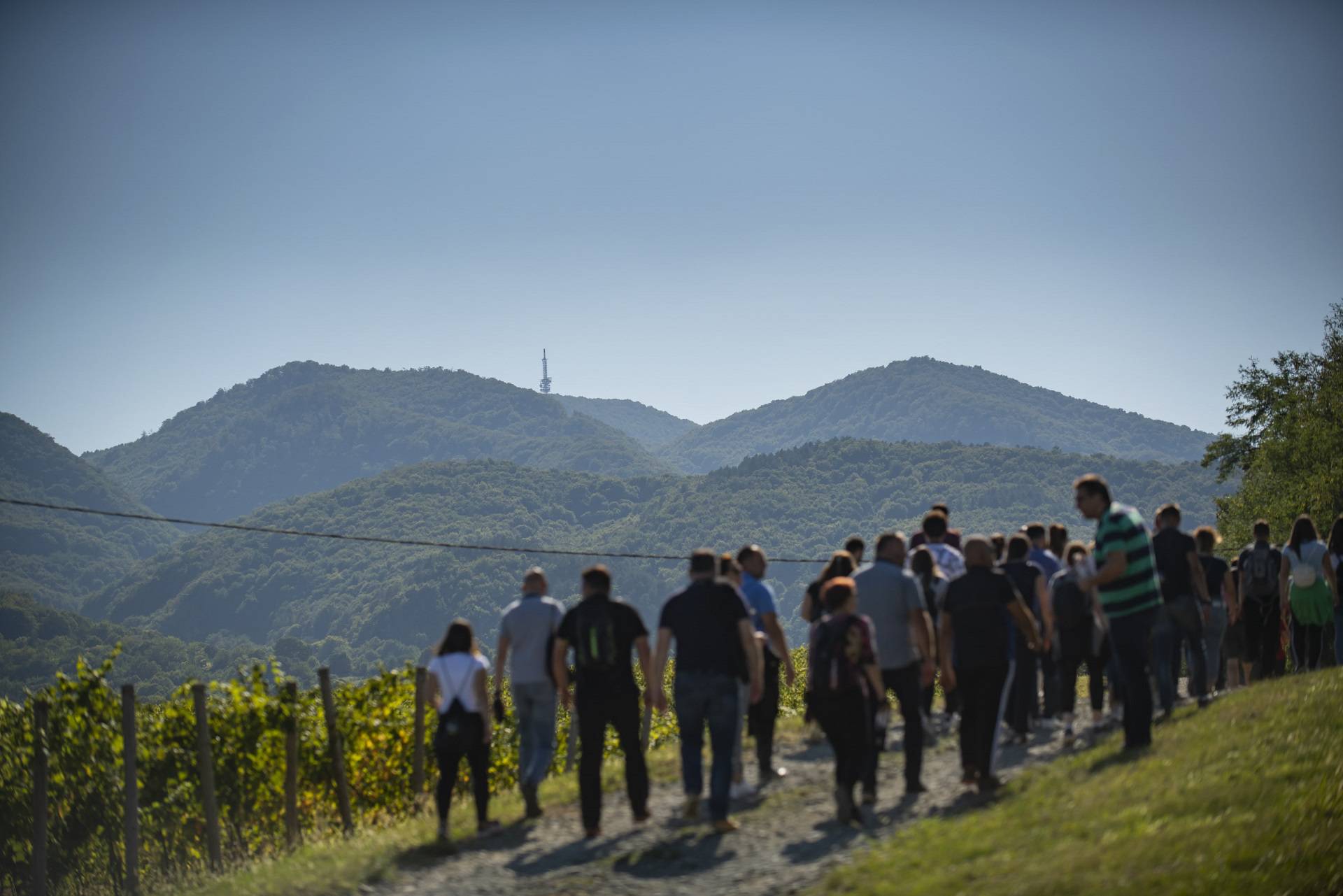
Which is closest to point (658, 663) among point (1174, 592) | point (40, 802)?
point (1174, 592)

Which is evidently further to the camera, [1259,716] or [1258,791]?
[1259,716]

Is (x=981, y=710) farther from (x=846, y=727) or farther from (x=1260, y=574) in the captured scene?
(x=1260, y=574)

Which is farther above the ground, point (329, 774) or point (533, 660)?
point (533, 660)

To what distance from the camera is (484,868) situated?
9375mm

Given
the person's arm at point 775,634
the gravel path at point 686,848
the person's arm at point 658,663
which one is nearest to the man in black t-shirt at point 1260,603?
the gravel path at point 686,848

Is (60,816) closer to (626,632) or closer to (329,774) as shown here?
(329,774)

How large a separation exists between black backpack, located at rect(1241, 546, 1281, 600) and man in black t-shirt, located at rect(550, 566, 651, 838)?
335 inches

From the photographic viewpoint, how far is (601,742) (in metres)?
9.84

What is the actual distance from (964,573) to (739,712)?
83.6 inches

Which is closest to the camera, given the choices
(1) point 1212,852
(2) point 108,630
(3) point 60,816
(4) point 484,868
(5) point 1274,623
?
(1) point 1212,852

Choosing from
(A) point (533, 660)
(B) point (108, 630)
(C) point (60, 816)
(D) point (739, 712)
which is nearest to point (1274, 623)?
(D) point (739, 712)

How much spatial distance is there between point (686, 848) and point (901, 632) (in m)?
2.54

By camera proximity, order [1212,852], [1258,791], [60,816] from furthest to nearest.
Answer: [60,816] → [1258,791] → [1212,852]

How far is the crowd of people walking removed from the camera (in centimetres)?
934
